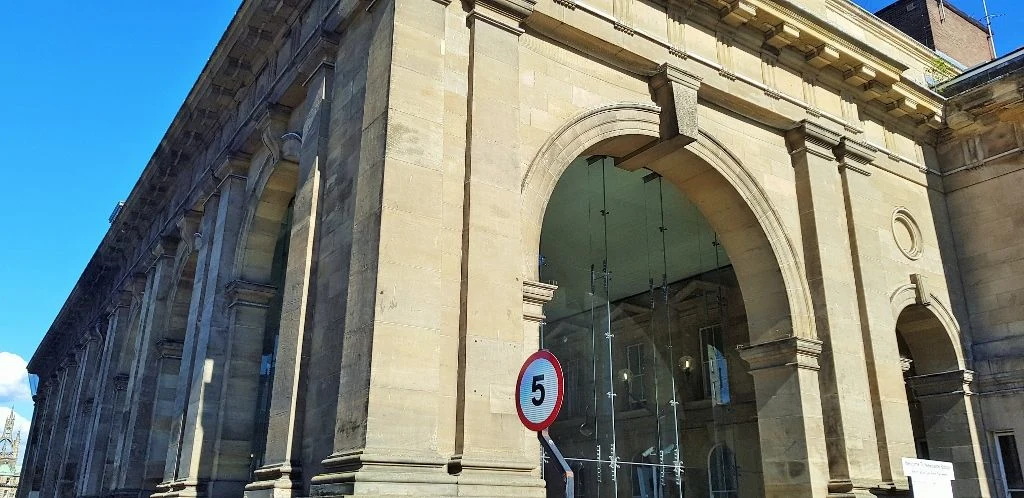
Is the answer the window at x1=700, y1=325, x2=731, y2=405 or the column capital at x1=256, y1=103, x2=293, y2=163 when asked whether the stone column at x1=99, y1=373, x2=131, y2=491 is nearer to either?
the column capital at x1=256, y1=103, x2=293, y2=163

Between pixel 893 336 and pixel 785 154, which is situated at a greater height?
pixel 785 154

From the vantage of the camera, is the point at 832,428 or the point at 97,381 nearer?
the point at 832,428

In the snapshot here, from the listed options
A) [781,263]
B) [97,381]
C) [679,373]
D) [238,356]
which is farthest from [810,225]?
[97,381]

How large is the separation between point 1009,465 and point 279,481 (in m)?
14.4

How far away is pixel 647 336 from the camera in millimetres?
18734

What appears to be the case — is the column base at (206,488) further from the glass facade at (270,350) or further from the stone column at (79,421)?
the stone column at (79,421)

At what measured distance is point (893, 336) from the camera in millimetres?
15266

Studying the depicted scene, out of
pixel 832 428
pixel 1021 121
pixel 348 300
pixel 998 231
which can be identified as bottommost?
pixel 832 428

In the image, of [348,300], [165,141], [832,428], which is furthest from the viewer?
[165,141]

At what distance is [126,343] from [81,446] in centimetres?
616

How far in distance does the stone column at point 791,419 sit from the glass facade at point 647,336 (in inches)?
123

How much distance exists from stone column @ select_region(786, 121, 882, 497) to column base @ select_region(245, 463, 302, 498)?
8.56 m

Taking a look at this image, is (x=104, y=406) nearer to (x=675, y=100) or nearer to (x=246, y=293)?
(x=246, y=293)

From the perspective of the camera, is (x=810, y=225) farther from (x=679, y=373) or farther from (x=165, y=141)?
(x=165, y=141)
